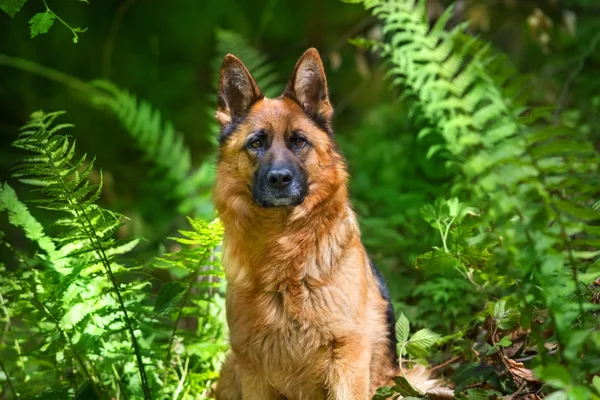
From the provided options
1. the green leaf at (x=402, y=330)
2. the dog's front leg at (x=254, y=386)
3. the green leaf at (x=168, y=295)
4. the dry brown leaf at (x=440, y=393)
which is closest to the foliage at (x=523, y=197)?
the dry brown leaf at (x=440, y=393)

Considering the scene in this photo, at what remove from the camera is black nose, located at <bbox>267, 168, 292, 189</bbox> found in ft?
13.5

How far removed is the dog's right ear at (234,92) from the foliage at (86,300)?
0.77 meters

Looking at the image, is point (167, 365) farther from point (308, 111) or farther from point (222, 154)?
point (308, 111)

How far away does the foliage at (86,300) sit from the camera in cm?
370

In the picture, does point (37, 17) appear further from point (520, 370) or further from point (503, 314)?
point (520, 370)

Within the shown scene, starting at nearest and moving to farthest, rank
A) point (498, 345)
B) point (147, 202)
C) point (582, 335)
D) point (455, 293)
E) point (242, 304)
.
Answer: point (582, 335) < point (498, 345) < point (242, 304) < point (455, 293) < point (147, 202)

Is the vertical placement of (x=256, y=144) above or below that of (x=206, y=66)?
above

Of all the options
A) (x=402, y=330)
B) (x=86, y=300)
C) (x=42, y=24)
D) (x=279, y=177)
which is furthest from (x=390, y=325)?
(x=42, y=24)

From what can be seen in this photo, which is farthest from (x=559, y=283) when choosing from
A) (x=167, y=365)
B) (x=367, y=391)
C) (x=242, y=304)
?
(x=167, y=365)

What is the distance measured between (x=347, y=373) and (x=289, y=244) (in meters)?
0.79

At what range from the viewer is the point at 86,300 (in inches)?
168

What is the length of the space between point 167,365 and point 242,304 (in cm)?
88

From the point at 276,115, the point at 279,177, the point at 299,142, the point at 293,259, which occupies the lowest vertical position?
the point at 293,259

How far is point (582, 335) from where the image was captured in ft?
8.36
